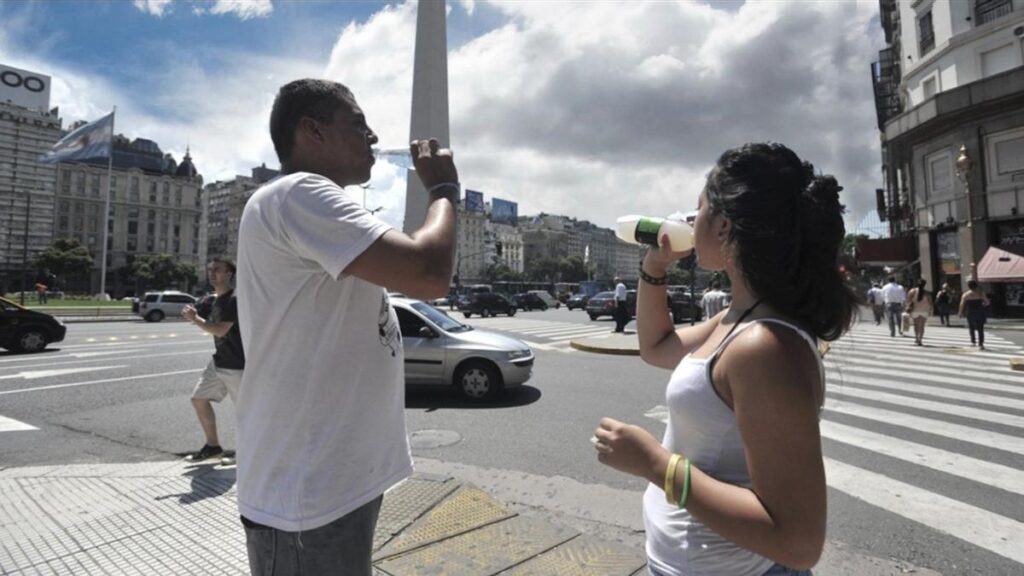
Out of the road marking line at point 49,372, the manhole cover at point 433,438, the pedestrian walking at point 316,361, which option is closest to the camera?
the pedestrian walking at point 316,361

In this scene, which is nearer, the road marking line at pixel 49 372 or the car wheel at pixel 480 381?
the car wheel at pixel 480 381

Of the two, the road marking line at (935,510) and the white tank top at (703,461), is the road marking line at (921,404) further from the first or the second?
the white tank top at (703,461)

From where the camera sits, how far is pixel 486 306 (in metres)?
34.5

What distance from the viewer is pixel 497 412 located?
7.42m

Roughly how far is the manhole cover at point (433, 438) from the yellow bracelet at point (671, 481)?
4.88m

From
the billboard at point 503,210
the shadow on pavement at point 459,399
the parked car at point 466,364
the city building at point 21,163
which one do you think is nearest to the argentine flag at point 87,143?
the shadow on pavement at point 459,399

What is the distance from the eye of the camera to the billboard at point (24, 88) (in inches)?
2800

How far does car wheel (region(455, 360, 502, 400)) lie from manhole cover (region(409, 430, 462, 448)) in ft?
5.73

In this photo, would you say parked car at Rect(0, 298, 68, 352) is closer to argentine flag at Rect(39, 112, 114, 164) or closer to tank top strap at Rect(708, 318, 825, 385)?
tank top strap at Rect(708, 318, 825, 385)

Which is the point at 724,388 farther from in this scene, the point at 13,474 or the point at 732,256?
the point at 13,474

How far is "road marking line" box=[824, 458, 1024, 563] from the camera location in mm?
3555

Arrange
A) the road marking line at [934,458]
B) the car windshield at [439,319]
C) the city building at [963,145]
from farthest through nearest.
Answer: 1. the city building at [963,145]
2. the car windshield at [439,319]
3. the road marking line at [934,458]

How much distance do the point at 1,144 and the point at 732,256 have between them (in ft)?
331

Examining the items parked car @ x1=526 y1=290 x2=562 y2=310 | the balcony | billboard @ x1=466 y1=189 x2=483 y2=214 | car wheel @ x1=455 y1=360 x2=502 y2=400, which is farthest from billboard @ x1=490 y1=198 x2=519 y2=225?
car wheel @ x1=455 y1=360 x2=502 y2=400
